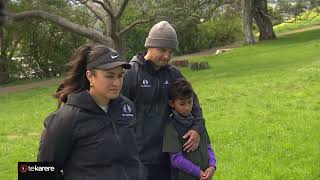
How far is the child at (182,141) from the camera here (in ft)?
12.8

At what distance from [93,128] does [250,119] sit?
8127mm

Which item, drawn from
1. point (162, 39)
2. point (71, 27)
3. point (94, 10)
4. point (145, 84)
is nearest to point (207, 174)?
point (145, 84)

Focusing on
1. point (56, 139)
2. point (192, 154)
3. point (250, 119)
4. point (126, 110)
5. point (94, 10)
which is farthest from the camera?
point (94, 10)

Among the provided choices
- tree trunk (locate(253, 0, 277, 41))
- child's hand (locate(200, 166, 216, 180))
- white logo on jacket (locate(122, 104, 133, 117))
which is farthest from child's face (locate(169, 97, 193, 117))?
tree trunk (locate(253, 0, 277, 41))

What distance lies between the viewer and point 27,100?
1858cm

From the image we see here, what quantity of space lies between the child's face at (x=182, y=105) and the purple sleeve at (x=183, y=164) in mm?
293

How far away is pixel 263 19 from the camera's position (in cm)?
3825

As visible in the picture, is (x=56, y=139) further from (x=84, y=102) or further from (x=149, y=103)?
(x=149, y=103)

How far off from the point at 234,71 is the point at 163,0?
7.40m

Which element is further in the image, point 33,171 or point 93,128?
point 93,128

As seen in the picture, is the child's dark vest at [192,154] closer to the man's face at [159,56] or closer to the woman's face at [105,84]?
the man's face at [159,56]

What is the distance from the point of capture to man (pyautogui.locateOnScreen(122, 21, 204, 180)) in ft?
12.7

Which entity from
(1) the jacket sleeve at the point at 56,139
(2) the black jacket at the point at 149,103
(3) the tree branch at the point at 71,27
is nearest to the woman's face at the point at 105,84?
(1) the jacket sleeve at the point at 56,139

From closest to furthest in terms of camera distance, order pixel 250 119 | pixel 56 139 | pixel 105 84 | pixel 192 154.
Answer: pixel 56 139 < pixel 105 84 < pixel 192 154 < pixel 250 119
